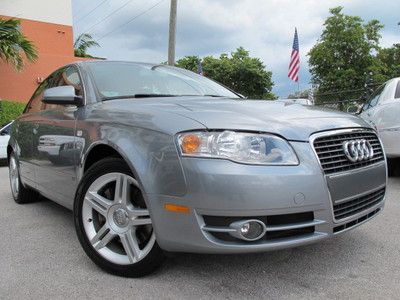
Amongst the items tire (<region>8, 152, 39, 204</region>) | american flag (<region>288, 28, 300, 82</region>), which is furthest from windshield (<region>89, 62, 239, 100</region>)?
american flag (<region>288, 28, 300, 82</region>)

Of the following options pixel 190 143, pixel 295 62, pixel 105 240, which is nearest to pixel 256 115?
pixel 190 143

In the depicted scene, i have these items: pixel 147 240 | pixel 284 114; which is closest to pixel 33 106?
pixel 147 240

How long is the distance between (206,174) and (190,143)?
0.22 meters

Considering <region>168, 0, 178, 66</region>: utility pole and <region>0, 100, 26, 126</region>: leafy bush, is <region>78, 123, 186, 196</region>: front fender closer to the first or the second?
<region>168, 0, 178, 66</region>: utility pole

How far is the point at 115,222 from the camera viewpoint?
3125 mm

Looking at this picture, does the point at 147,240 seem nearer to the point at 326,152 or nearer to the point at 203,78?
the point at 326,152

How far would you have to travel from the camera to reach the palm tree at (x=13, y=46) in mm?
15828

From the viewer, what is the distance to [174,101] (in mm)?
3316

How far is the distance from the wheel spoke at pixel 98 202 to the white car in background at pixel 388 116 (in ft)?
14.1

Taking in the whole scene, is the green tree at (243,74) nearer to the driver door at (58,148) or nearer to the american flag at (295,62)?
the american flag at (295,62)

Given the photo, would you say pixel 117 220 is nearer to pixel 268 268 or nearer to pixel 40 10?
pixel 268 268

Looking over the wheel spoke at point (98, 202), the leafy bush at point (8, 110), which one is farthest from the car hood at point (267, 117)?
the leafy bush at point (8, 110)

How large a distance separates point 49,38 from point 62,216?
17.1 meters

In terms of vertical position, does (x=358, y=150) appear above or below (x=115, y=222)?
above
